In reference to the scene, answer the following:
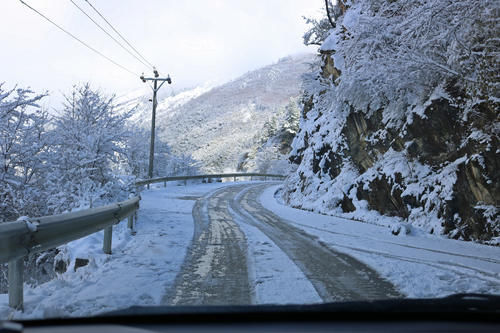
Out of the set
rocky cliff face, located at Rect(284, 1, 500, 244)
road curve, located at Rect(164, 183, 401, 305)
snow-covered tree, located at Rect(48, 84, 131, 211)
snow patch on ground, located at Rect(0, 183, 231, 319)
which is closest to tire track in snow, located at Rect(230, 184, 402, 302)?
road curve, located at Rect(164, 183, 401, 305)

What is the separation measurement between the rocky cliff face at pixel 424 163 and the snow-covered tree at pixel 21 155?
11116 mm

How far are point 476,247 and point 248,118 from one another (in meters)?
173

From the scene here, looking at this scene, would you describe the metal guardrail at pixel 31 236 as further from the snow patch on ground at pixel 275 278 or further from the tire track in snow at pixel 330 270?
the tire track in snow at pixel 330 270

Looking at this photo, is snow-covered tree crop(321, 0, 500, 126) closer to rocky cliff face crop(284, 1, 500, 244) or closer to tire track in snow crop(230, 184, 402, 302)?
rocky cliff face crop(284, 1, 500, 244)

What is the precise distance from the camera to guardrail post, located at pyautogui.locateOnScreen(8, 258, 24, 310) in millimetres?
3510

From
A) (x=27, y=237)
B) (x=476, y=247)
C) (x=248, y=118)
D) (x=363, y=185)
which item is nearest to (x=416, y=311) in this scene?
(x=27, y=237)

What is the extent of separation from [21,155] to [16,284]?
12.0 metres

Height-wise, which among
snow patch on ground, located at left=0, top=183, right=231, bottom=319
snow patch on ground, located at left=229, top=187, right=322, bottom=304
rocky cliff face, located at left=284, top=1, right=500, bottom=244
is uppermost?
rocky cliff face, located at left=284, top=1, right=500, bottom=244

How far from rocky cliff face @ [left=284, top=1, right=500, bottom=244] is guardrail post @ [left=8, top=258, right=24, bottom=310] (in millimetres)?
8224

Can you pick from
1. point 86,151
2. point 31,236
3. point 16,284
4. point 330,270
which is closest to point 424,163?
point 330,270

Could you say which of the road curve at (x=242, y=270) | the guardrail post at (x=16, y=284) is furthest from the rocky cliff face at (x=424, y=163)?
the guardrail post at (x=16, y=284)

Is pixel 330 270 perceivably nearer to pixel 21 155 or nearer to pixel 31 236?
pixel 31 236

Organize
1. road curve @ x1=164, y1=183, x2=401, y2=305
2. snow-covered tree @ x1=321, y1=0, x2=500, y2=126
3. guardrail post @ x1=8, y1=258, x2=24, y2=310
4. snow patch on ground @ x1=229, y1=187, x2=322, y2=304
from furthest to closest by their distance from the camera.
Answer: snow-covered tree @ x1=321, y1=0, x2=500, y2=126 < road curve @ x1=164, y1=183, x2=401, y2=305 < snow patch on ground @ x1=229, y1=187, x2=322, y2=304 < guardrail post @ x1=8, y1=258, x2=24, y2=310

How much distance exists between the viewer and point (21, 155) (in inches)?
535
